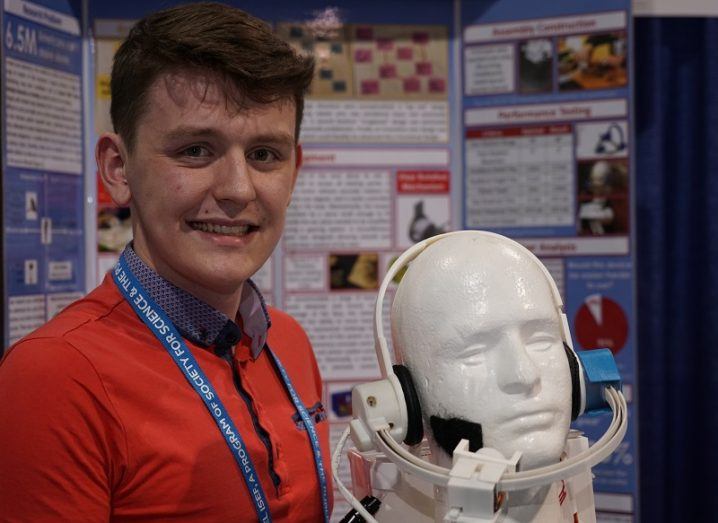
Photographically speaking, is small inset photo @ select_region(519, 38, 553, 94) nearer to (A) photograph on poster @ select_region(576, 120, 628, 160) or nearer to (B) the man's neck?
(A) photograph on poster @ select_region(576, 120, 628, 160)

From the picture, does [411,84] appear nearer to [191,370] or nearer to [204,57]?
[204,57]

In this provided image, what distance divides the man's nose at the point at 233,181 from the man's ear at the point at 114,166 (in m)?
0.17

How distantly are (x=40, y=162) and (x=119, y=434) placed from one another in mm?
1275

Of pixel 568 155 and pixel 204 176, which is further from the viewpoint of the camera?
pixel 568 155

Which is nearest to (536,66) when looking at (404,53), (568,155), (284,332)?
(568,155)

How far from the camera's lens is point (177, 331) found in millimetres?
1195

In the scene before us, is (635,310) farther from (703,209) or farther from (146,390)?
(146,390)

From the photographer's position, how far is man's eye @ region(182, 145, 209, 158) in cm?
115

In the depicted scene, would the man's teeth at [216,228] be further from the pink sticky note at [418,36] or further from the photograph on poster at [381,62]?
the pink sticky note at [418,36]

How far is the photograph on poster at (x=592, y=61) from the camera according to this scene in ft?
7.42

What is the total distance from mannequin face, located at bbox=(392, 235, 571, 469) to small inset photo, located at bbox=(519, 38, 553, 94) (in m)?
1.37

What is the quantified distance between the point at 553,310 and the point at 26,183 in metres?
1.54

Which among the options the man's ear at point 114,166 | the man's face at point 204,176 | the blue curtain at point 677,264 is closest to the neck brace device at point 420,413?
the man's face at point 204,176

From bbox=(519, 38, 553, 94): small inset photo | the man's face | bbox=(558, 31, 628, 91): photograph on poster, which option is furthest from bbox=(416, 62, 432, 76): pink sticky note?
the man's face
